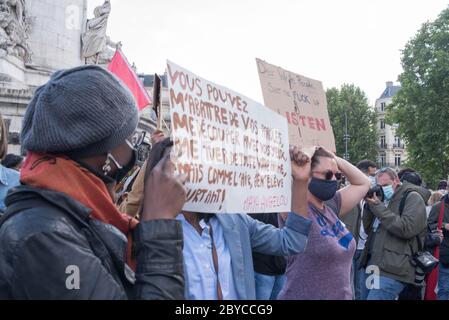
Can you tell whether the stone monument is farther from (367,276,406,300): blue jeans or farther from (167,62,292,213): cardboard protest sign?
(167,62,292,213): cardboard protest sign

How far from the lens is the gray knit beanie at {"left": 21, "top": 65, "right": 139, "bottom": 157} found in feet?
5.66

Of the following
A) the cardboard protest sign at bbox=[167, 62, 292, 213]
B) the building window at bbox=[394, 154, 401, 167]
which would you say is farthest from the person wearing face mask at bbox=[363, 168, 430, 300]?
the building window at bbox=[394, 154, 401, 167]

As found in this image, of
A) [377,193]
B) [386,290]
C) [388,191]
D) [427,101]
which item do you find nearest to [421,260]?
[386,290]

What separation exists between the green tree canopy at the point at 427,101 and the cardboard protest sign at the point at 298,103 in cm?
3180

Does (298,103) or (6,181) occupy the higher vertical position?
(298,103)

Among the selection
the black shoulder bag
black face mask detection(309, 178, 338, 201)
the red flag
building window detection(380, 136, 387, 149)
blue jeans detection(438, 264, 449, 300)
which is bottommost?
blue jeans detection(438, 264, 449, 300)

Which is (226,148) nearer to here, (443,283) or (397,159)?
(443,283)

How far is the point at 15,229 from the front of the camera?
1.53m

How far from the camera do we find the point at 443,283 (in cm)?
728

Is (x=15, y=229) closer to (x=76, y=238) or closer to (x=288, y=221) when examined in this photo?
(x=76, y=238)

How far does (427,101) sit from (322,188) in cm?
3266

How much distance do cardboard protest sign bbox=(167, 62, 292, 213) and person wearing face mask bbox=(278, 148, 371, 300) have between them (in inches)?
18.5
